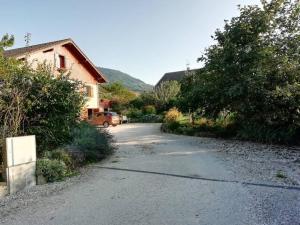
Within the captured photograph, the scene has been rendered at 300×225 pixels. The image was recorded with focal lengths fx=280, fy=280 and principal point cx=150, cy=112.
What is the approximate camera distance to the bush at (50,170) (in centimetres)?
679

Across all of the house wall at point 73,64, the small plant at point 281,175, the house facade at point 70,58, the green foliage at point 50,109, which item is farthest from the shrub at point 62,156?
the house wall at point 73,64

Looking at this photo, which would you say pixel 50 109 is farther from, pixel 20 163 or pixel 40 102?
pixel 20 163

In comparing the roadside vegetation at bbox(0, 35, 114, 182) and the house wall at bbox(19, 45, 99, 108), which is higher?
the house wall at bbox(19, 45, 99, 108)

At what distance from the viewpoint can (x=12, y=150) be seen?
6199 mm

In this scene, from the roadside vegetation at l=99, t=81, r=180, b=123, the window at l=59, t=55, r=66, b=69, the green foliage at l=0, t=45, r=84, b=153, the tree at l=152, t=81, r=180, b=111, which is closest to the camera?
the green foliage at l=0, t=45, r=84, b=153

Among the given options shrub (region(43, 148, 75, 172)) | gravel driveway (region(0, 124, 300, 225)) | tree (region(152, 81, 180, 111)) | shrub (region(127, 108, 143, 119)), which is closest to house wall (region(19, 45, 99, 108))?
shrub (region(127, 108, 143, 119))

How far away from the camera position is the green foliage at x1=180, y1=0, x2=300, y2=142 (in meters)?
11.8

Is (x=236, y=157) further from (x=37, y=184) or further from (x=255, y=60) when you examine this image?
(x=37, y=184)

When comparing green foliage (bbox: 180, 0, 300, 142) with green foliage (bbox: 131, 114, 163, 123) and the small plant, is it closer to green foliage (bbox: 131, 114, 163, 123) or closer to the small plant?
the small plant

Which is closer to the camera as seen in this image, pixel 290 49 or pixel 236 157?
pixel 236 157

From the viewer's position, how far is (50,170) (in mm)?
6859

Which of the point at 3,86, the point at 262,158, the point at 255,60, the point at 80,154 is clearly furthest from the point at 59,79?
the point at 255,60

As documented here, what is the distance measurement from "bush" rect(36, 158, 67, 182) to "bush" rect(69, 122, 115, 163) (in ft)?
4.01

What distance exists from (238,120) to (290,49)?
411cm
